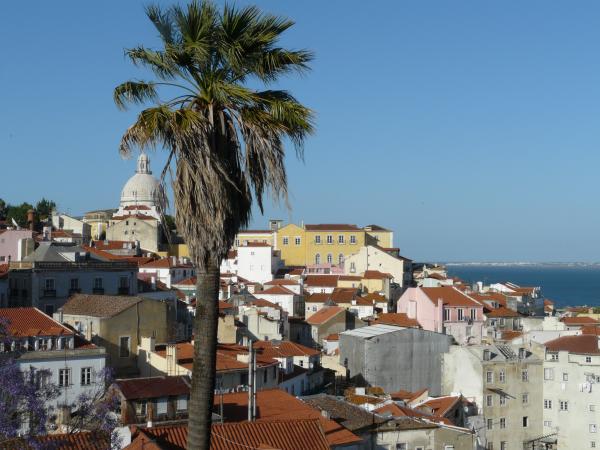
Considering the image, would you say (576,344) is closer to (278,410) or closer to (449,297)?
(449,297)

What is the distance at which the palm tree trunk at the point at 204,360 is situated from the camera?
11867 millimetres

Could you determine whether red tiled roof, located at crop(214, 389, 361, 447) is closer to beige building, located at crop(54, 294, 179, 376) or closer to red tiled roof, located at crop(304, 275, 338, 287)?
beige building, located at crop(54, 294, 179, 376)

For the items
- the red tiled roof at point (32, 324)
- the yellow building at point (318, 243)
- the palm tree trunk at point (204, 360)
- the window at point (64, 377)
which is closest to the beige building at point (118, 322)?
the red tiled roof at point (32, 324)

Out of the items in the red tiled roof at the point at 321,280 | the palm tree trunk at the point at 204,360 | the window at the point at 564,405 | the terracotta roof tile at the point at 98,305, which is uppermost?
the palm tree trunk at the point at 204,360

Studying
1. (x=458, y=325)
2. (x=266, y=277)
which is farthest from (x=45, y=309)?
(x=266, y=277)

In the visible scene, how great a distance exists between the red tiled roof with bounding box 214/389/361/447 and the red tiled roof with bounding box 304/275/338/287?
61.3 meters

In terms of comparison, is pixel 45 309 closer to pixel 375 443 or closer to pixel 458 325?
pixel 375 443

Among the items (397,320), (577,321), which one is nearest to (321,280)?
(397,320)

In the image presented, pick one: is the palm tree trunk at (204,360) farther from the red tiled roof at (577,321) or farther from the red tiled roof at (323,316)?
the red tiled roof at (323,316)

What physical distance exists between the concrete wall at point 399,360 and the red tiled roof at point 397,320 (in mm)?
12209

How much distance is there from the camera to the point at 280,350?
49094 mm

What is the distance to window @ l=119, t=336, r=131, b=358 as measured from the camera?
1639 inches

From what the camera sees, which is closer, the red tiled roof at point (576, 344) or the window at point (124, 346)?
the window at point (124, 346)

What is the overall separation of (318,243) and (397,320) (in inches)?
2092
